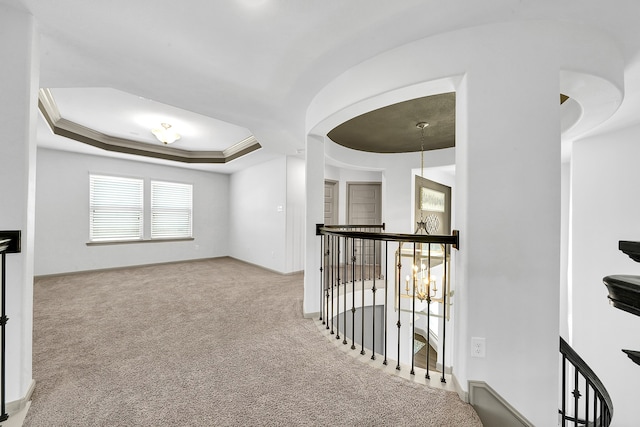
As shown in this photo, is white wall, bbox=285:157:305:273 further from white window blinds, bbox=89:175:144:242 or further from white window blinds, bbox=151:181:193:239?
white window blinds, bbox=89:175:144:242

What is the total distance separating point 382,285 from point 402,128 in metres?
2.93

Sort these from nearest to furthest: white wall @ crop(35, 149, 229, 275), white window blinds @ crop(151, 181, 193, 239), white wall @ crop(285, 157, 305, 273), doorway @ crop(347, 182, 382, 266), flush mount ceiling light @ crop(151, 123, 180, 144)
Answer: flush mount ceiling light @ crop(151, 123, 180, 144), white wall @ crop(35, 149, 229, 275), white wall @ crop(285, 157, 305, 273), white window blinds @ crop(151, 181, 193, 239), doorway @ crop(347, 182, 382, 266)

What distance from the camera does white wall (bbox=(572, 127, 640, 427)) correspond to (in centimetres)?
289

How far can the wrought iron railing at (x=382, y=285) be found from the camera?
2.37 meters

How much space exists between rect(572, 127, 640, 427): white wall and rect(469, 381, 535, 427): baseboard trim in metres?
2.57

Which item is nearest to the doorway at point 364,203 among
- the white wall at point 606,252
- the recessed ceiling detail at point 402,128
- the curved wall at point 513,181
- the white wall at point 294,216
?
the white wall at point 294,216

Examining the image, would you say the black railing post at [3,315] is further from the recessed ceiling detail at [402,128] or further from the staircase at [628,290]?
the recessed ceiling detail at [402,128]

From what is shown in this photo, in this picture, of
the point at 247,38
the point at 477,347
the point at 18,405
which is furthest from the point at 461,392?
the point at 247,38

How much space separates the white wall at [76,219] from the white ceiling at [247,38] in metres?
3.39

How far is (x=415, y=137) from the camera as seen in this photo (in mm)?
3883

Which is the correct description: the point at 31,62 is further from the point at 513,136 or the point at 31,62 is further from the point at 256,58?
the point at 513,136

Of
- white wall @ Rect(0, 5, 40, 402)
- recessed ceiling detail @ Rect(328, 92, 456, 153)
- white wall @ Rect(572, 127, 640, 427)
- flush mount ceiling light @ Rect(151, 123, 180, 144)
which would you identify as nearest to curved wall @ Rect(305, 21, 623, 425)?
recessed ceiling detail @ Rect(328, 92, 456, 153)

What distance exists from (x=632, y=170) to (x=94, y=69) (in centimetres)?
561

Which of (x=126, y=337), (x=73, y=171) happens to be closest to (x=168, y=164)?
(x=73, y=171)
